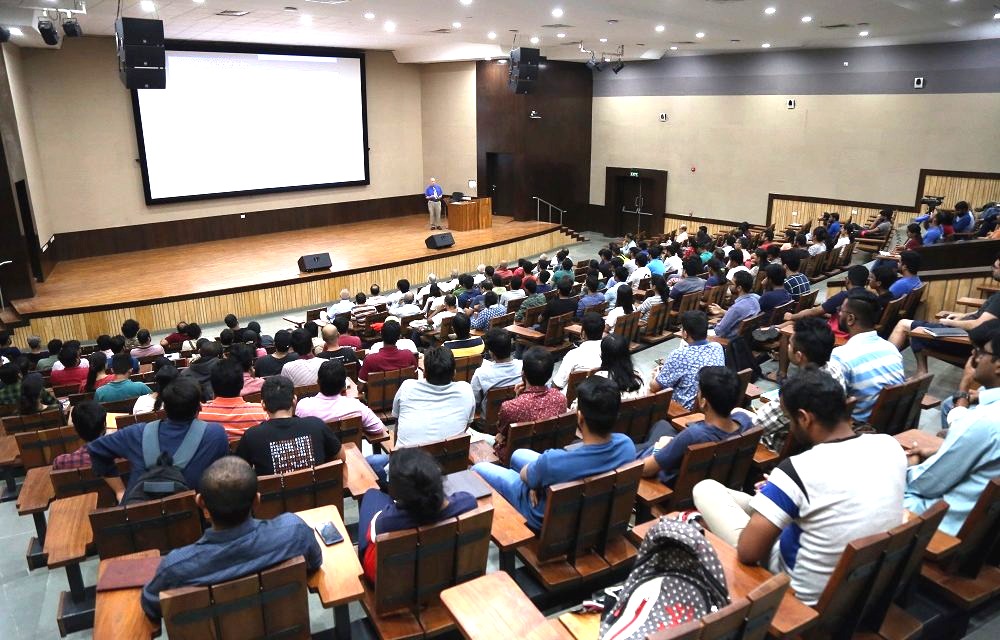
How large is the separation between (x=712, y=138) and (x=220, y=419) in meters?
14.9

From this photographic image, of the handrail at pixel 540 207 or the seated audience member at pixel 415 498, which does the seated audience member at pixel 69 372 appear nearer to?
the seated audience member at pixel 415 498

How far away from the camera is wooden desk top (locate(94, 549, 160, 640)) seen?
223 cm

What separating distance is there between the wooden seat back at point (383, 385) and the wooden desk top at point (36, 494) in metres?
2.13

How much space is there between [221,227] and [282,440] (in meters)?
13.0

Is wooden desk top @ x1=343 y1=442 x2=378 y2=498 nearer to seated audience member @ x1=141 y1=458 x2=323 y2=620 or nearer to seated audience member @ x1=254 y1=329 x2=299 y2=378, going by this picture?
seated audience member @ x1=141 y1=458 x2=323 y2=620

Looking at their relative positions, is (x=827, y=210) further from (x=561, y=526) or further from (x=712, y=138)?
(x=561, y=526)

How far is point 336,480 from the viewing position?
10.6ft

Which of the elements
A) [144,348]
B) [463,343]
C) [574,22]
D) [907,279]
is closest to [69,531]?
[463,343]

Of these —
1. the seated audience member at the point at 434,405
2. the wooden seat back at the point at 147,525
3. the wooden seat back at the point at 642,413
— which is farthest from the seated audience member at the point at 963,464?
the wooden seat back at the point at 147,525

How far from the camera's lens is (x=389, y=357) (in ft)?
17.6

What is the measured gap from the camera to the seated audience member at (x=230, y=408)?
3.65 meters

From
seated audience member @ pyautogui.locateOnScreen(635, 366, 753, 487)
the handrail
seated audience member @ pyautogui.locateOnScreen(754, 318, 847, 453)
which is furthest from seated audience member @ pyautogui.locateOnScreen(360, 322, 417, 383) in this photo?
the handrail

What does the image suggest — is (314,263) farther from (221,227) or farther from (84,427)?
(84,427)

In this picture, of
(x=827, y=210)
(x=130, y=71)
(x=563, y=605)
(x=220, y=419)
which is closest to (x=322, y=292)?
(x=130, y=71)
